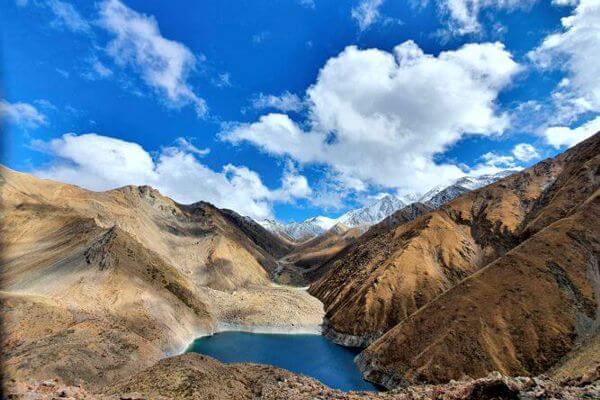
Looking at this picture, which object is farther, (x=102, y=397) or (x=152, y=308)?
(x=152, y=308)

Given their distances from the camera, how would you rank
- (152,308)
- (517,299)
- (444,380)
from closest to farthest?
(444,380) < (517,299) < (152,308)

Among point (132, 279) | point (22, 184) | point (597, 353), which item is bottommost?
point (597, 353)

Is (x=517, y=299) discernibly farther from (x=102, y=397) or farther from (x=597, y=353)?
(x=102, y=397)

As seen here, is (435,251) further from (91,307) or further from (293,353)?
(91,307)

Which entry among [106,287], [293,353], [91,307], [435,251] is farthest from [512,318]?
[106,287]

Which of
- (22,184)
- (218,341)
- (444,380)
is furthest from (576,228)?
(22,184)

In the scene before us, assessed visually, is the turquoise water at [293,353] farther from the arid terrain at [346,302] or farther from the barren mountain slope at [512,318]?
the barren mountain slope at [512,318]

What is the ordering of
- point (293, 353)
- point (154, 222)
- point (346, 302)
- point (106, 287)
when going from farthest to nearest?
point (154, 222) → point (346, 302) → point (293, 353) → point (106, 287)
